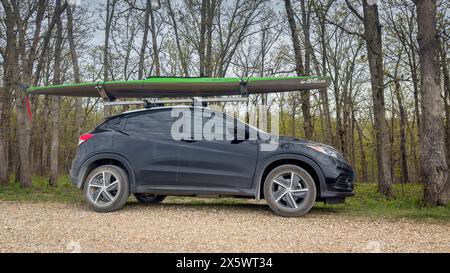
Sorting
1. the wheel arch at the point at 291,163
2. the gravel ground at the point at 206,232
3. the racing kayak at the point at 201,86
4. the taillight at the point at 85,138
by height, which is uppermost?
the racing kayak at the point at 201,86

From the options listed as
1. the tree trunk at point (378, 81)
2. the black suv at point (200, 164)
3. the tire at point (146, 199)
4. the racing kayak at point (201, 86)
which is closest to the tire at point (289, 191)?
the black suv at point (200, 164)

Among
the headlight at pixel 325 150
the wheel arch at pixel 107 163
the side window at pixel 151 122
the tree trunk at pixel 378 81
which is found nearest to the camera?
the headlight at pixel 325 150

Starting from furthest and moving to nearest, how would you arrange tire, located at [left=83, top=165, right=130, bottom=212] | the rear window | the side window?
1. the rear window
2. the side window
3. tire, located at [left=83, top=165, right=130, bottom=212]

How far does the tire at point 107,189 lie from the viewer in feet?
20.3

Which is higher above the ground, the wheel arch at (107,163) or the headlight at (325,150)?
the headlight at (325,150)

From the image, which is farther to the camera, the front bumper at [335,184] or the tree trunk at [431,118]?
the tree trunk at [431,118]

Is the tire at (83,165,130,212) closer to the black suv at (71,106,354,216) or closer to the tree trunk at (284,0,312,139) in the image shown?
the black suv at (71,106,354,216)

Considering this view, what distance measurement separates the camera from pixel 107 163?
657 centimetres

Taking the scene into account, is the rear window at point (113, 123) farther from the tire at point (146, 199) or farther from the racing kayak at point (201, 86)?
the tire at point (146, 199)

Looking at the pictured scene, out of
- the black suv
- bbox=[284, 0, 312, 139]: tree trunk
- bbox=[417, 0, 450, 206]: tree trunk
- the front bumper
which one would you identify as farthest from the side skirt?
bbox=[284, 0, 312, 139]: tree trunk

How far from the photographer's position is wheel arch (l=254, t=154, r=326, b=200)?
5.82 m

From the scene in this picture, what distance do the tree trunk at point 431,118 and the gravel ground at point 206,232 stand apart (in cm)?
160

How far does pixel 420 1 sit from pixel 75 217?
7.75 m

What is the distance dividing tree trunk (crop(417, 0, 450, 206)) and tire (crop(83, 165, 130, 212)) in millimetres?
5665
